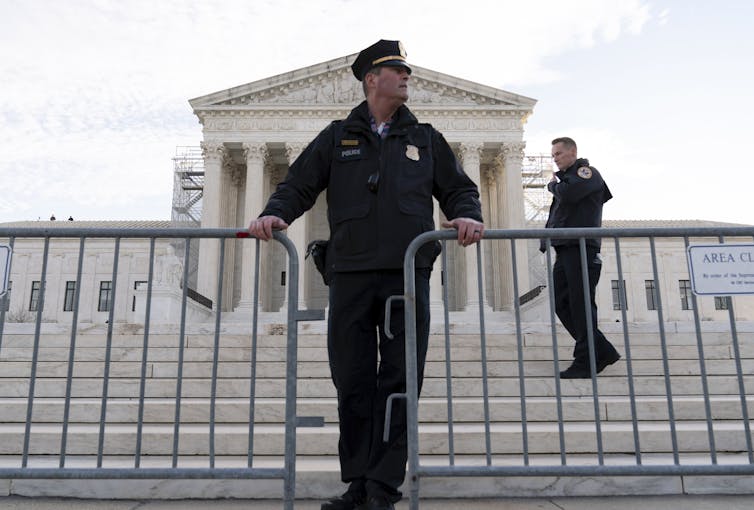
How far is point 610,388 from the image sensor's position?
5.53 meters

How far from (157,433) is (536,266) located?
3398 cm

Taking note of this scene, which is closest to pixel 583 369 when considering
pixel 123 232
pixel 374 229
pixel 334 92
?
pixel 374 229

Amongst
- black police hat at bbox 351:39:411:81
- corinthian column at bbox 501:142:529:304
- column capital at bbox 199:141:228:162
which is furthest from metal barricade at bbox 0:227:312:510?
corinthian column at bbox 501:142:529:304

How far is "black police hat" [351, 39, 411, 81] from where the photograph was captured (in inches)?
136

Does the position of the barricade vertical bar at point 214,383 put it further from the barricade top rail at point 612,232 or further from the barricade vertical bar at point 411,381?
the barricade top rail at point 612,232

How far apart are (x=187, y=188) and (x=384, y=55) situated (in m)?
37.1

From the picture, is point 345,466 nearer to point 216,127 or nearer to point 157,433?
point 157,433

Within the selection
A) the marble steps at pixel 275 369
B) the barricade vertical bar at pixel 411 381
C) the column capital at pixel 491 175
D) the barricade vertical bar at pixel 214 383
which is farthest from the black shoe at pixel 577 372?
the column capital at pixel 491 175

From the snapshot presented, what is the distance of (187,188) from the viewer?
3825cm

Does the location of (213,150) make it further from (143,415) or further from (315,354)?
(143,415)

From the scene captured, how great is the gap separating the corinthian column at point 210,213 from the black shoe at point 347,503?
25.3 m

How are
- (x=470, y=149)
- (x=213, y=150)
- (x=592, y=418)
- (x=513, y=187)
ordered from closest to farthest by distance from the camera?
1. (x=592, y=418)
2. (x=213, y=150)
3. (x=513, y=187)
4. (x=470, y=149)

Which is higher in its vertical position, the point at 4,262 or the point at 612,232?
the point at 612,232

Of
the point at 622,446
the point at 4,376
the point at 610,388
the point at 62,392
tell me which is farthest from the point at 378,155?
the point at 4,376
